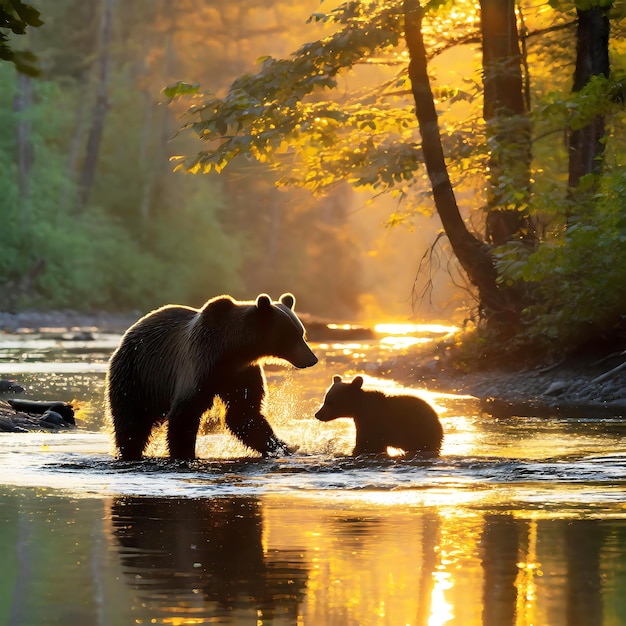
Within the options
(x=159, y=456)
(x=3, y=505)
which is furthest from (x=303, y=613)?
(x=159, y=456)

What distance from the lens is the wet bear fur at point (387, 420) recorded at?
10602 mm

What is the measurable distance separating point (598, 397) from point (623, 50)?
33.2 feet

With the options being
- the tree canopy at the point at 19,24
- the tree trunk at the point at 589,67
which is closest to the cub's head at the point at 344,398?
the tree canopy at the point at 19,24

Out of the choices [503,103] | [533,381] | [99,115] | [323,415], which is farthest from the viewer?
[99,115]

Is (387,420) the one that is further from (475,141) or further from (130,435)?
(475,141)

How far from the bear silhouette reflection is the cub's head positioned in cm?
310

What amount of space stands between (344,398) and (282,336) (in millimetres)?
816

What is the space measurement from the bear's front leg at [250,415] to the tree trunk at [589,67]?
8.29m

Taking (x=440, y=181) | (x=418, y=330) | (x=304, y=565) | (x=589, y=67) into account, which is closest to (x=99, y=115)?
(x=418, y=330)

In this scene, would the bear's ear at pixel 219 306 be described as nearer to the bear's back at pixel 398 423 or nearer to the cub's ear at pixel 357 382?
the cub's ear at pixel 357 382

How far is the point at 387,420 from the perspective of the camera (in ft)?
35.3

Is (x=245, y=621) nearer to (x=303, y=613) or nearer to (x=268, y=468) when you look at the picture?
(x=303, y=613)

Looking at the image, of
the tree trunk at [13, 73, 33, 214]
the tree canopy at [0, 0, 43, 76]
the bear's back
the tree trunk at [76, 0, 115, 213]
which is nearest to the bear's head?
the bear's back

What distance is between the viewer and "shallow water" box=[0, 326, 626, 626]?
4.94 m
